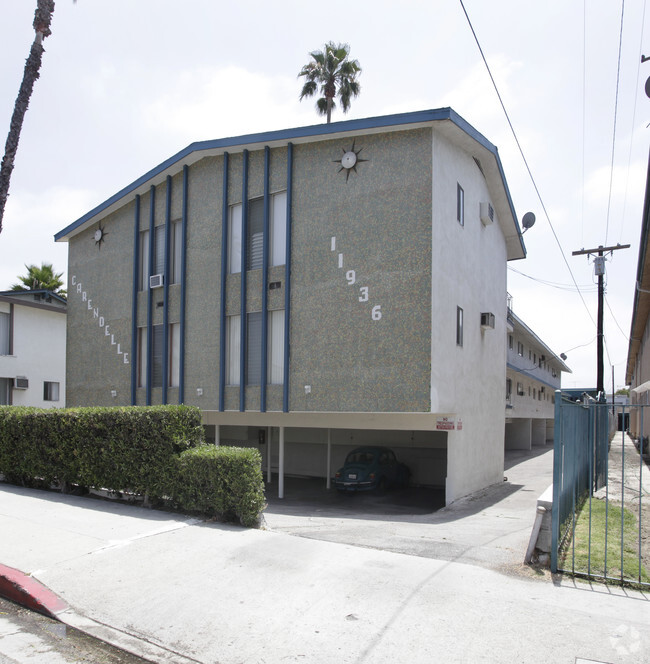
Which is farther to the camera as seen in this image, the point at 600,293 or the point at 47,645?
the point at 600,293

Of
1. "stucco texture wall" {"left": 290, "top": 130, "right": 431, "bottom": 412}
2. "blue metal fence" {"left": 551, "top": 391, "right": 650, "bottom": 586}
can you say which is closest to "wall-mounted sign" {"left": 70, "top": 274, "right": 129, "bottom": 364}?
"stucco texture wall" {"left": 290, "top": 130, "right": 431, "bottom": 412}

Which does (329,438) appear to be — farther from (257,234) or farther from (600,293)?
(600,293)

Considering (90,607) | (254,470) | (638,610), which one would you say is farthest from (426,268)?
(90,607)

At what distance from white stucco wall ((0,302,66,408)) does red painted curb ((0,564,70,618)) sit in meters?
20.0

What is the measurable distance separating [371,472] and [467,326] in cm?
526


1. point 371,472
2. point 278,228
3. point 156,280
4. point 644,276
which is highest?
point 278,228

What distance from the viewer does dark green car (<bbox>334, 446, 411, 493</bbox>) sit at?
17.7 m

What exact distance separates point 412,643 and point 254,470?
445cm

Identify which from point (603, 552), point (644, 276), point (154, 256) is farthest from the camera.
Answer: point (154, 256)

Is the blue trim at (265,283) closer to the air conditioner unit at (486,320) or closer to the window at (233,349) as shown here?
the window at (233,349)

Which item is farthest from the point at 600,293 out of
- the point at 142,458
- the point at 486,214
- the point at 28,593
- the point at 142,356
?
the point at 28,593

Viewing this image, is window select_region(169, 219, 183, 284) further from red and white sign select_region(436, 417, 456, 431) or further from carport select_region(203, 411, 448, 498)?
red and white sign select_region(436, 417, 456, 431)

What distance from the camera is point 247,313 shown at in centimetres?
1605

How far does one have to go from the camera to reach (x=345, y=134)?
14.3 metres
